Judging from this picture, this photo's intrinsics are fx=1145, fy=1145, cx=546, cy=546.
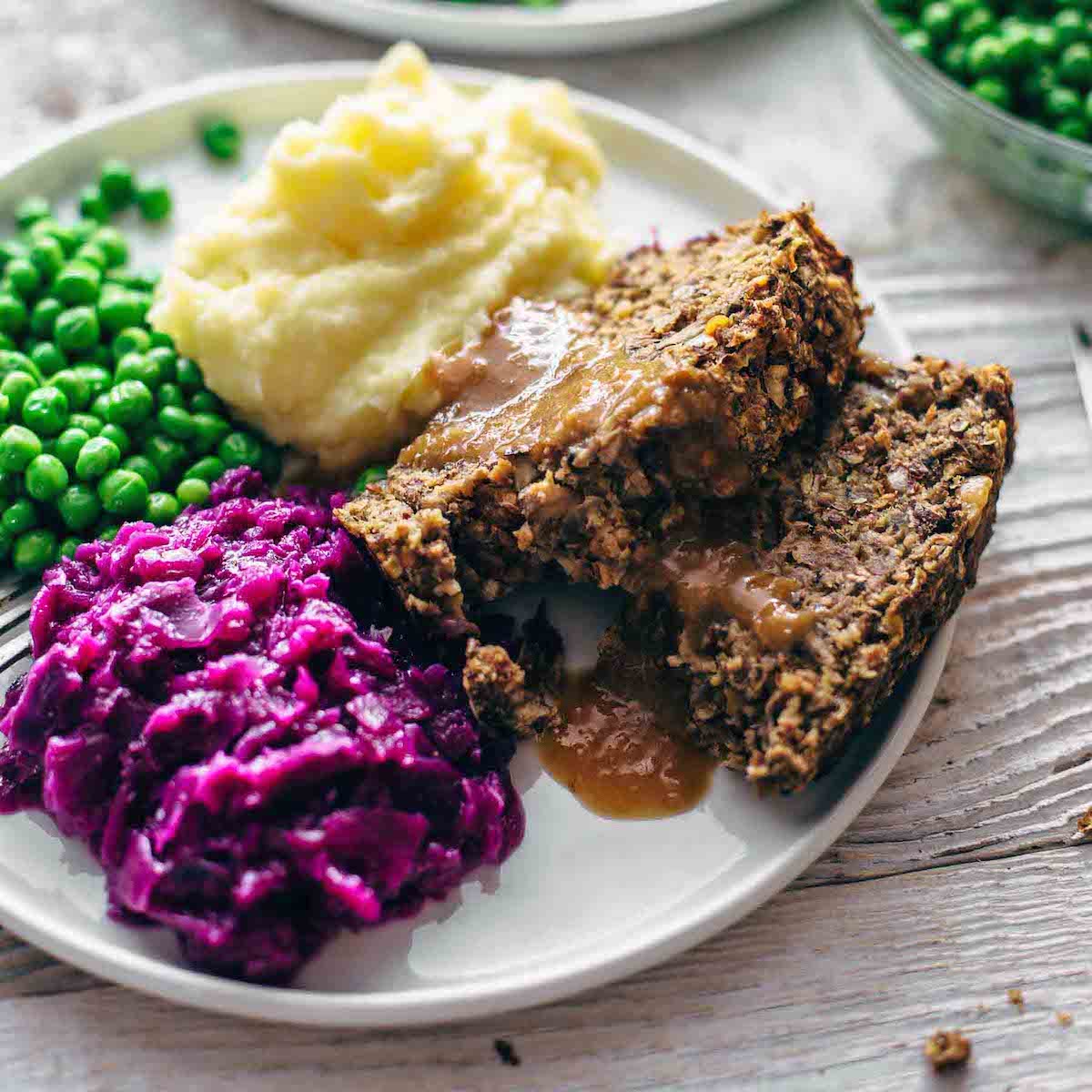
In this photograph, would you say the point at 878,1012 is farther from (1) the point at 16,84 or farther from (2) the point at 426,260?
(1) the point at 16,84

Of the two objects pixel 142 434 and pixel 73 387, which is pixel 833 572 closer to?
pixel 142 434

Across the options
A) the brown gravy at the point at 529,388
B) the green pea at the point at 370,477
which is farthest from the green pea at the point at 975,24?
the green pea at the point at 370,477

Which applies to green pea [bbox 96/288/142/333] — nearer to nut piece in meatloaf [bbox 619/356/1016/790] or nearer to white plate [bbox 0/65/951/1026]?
white plate [bbox 0/65/951/1026]

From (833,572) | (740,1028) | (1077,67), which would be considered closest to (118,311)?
(833,572)

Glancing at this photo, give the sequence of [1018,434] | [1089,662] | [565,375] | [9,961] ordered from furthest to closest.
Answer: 1. [1018,434]
2. [1089,662]
3. [565,375]
4. [9,961]

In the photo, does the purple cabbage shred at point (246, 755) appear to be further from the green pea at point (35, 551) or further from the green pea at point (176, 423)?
the green pea at point (176, 423)

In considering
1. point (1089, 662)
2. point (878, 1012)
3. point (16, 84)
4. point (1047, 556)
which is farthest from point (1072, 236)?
point (16, 84)

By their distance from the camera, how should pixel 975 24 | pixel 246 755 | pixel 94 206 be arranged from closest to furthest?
pixel 246 755, pixel 94 206, pixel 975 24
